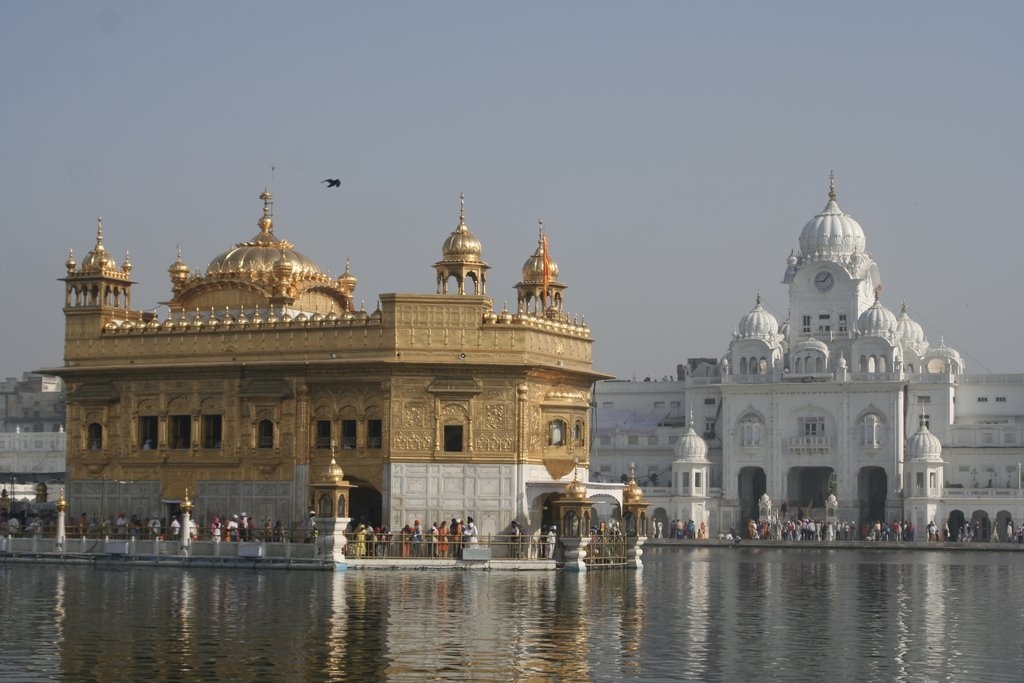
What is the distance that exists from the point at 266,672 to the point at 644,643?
18.4 feet

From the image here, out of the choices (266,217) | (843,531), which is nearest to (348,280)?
(266,217)

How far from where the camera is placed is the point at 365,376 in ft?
131

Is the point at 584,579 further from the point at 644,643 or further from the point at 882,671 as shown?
the point at 882,671

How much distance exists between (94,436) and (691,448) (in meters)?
41.1

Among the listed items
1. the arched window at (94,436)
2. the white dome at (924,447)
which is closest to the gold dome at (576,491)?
the arched window at (94,436)

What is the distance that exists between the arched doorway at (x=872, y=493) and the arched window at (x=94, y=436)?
4539 centimetres

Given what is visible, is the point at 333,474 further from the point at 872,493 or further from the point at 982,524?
the point at 872,493

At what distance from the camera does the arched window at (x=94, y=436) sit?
1714 inches

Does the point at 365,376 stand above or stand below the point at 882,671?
above

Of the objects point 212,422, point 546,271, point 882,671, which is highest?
point 546,271

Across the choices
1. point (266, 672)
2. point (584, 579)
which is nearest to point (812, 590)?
point (584, 579)

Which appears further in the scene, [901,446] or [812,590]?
[901,446]

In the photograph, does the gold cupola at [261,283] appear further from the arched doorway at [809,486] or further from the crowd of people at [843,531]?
the arched doorway at [809,486]

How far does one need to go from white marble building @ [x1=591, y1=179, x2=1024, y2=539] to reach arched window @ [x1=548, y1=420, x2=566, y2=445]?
3849 cm
